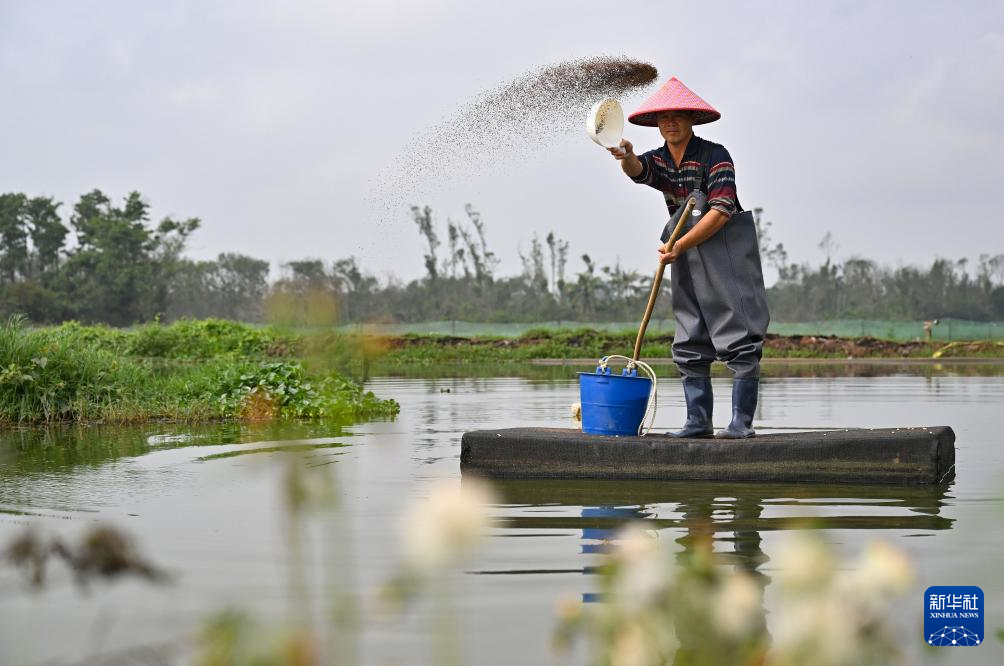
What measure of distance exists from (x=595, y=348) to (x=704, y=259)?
88.1 feet

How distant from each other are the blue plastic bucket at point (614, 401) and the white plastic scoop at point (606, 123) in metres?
1.36

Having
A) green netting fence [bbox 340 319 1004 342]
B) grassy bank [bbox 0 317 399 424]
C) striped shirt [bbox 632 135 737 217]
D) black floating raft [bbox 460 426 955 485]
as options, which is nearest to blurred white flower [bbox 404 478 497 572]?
black floating raft [bbox 460 426 955 485]

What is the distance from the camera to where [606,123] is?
22.0 ft

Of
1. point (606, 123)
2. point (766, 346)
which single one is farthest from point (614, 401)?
point (766, 346)

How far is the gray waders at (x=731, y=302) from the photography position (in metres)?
6.53

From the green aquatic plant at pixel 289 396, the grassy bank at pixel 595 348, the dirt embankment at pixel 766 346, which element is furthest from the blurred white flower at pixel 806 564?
the grassy bank at pixel 595 348

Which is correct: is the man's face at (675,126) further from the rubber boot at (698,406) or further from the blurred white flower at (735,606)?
the blurred white flower at (735,606)

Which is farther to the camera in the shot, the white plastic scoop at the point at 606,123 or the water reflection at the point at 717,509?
the white plastic scoop at the point at 606,123

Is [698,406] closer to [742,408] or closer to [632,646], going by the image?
[742,408]

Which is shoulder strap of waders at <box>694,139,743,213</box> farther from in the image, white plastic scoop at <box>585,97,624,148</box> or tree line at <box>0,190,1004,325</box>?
tree line at <box>0,190,1004,325</box>

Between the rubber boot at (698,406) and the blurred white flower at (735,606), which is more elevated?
the blurred white flower at (735,606)

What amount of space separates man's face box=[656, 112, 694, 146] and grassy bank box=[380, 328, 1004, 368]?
2358 cm

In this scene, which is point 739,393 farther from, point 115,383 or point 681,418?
point 115,383

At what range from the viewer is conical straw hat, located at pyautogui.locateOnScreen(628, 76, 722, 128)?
6.55 metres
